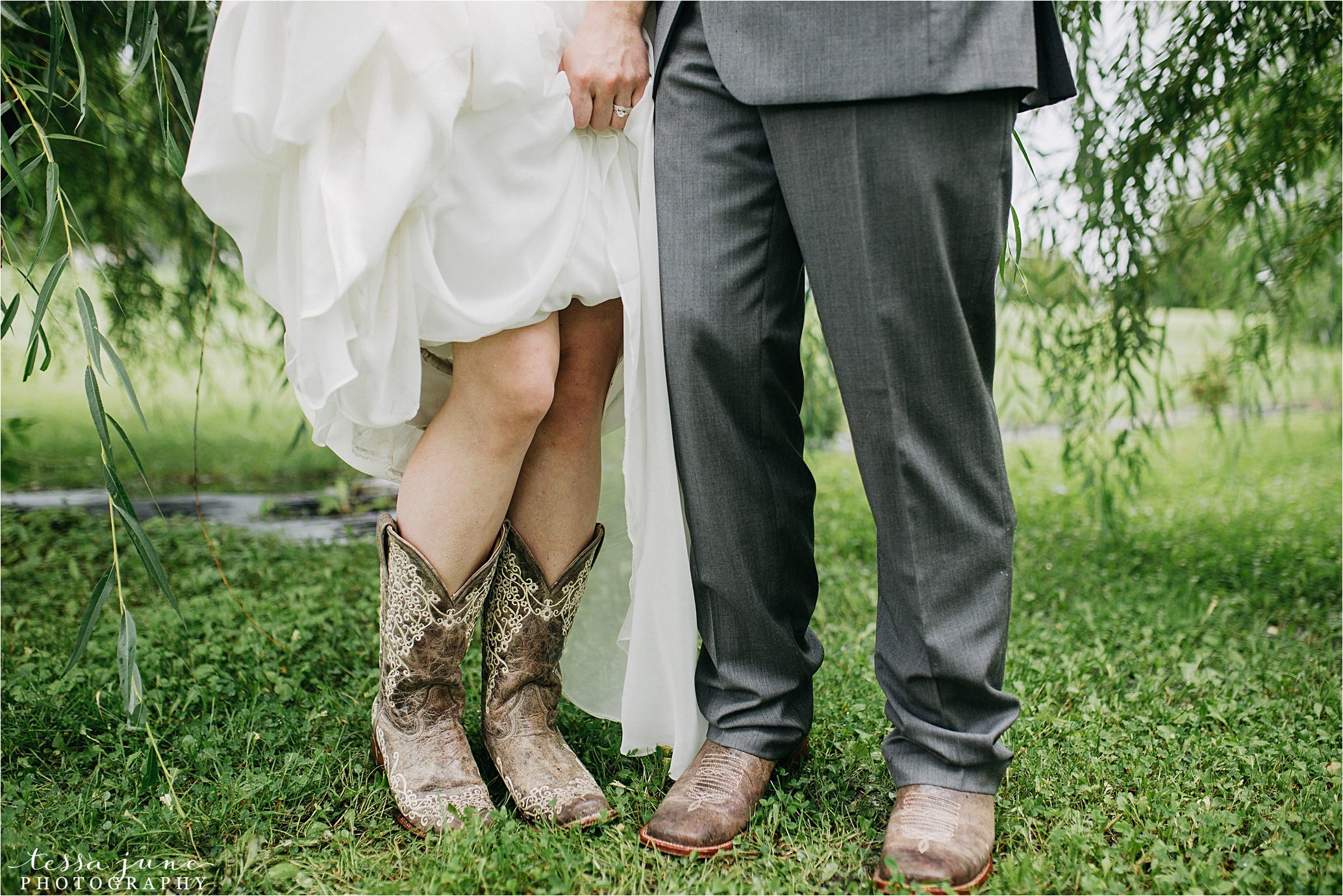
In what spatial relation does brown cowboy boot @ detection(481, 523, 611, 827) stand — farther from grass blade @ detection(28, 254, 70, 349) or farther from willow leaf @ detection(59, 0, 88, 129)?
willow leaf @ detection(59, 0, 88, 129)

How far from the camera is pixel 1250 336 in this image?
106 inches

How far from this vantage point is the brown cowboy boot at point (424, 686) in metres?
1.29

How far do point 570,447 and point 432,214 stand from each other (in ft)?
1.20

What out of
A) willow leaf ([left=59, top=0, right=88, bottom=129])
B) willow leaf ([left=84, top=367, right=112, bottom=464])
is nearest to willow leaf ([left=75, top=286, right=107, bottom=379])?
willow leaf ([left=84, top=367, right=112, bottom=464])

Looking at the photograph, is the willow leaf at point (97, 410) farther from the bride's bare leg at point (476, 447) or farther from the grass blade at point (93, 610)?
the bride's bare leg at point (476, 447)

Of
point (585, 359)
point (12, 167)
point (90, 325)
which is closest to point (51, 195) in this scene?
point (12, 167)

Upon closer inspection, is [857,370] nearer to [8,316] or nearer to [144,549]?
[144,549]

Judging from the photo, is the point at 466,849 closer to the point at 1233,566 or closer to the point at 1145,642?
the point at 1145,642

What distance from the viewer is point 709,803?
1.26m

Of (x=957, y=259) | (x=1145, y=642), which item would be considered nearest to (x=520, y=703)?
(x=957, y=259)

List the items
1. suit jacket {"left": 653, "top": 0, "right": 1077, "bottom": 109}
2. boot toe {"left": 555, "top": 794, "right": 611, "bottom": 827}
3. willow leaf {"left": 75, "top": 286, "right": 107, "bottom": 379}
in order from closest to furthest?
suit jacket {"left": 653, "top": 0, "right": 1077, "bottom": 109} < willow leaf {"left": 75, "top": 286, "right": 107, "bottom": 379} < boot toe {"left": 555, "top": 794, "right": 611, "bottom": 827}

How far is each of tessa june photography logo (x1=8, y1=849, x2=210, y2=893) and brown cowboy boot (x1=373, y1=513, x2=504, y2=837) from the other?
0.26 m

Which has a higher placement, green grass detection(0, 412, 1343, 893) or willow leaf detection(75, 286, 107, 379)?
willow leaf detection(75, 286, 107, 379)

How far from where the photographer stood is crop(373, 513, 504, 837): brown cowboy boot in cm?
129
